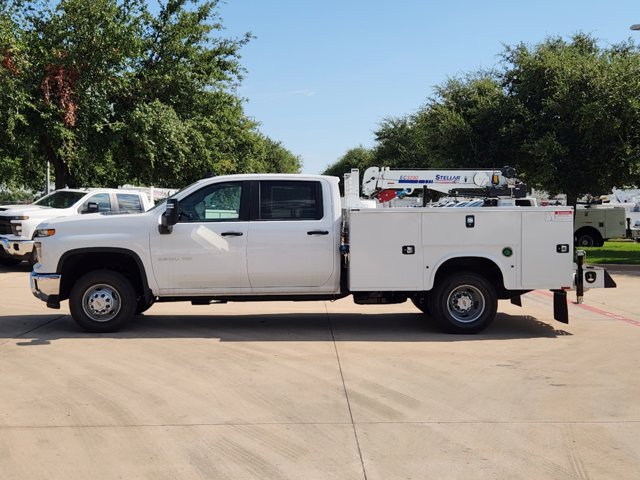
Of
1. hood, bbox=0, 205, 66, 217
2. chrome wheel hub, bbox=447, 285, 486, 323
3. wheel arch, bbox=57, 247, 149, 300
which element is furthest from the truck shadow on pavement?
hood, bbox=0, 205, 66, 217

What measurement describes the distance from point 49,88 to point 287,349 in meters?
15.4

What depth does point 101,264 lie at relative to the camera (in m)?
9.06

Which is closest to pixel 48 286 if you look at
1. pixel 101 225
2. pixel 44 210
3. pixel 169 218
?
pixel 101 225

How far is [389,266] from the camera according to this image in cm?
881

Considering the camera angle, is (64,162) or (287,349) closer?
(287,349)

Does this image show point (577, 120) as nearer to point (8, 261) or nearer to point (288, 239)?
point (288, 239)

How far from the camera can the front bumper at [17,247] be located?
16312mm

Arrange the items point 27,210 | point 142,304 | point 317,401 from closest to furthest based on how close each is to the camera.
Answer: point 317,401 → point 142,304 → point 27,210

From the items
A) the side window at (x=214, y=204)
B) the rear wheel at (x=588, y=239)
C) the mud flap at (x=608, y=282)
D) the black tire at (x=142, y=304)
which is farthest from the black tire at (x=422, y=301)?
the rear wheel at (x=588, y=239)

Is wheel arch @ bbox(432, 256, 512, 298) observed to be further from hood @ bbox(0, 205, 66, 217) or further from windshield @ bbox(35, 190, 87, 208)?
windshield @ bbox(35, 190, 87, 208)

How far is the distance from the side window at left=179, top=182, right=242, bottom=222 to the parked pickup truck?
23.7 ft

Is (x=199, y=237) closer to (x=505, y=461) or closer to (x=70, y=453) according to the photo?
(x=70, y=453)

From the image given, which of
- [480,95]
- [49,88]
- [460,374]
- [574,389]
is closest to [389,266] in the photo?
[460,374]

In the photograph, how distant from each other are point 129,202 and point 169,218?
10.1 meters
